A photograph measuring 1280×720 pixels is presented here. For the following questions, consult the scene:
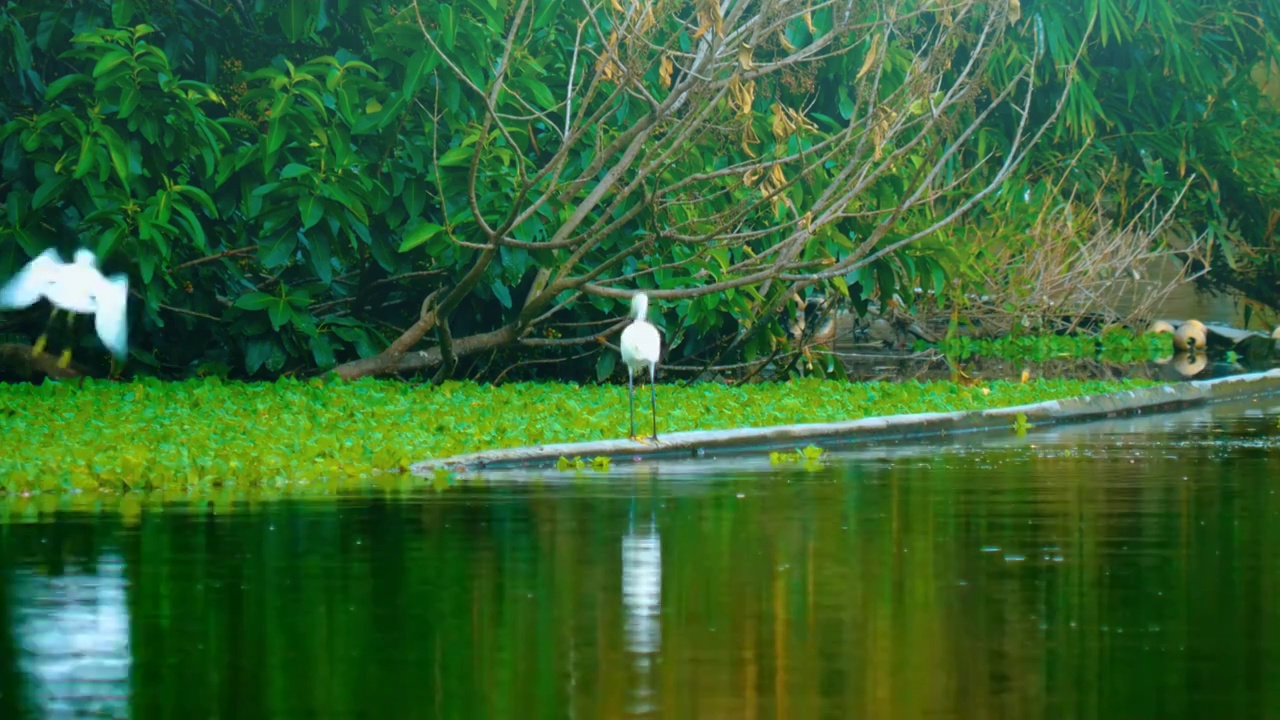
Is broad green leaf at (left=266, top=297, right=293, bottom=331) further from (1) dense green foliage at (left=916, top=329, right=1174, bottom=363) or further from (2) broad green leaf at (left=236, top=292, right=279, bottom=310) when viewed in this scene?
(1) dense green foliage at (left=916, top=329, right=1174, bottom=363)

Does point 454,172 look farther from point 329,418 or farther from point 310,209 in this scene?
point 329,418

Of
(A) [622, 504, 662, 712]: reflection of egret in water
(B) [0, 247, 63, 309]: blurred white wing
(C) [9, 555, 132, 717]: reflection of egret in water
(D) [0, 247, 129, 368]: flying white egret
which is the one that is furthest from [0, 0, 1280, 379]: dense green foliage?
(C) [9, 555, 132, 717]: reflection of egret in water

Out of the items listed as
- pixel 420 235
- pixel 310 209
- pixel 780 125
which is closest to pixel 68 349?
pixel 310 209

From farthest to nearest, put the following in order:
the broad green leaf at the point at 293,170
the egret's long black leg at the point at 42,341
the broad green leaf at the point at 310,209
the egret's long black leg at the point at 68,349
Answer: the egret's long black leg at the point at 42,341, the egret's long black leg at the point at 68,349, the broad green leaf at the point at 293,170, the broad green leaf at the point at 310,209

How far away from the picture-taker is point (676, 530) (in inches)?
456

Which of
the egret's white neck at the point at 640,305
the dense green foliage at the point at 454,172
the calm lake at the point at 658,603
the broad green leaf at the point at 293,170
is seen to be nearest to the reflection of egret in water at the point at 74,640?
the calm lake at the point at 658,603

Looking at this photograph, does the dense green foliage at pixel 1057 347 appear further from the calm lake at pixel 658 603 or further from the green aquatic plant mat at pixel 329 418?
the calm lake at pixel 658 603

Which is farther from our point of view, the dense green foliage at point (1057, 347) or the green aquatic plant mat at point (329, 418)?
the dense green foliage at point (1057, 347)

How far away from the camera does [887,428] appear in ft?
62.8

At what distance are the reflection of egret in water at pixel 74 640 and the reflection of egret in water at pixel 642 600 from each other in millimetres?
1616

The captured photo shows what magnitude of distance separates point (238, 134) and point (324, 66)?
1.52 metres

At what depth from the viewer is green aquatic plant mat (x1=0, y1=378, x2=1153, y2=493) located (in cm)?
1415

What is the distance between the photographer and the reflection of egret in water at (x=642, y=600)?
23.5 ft

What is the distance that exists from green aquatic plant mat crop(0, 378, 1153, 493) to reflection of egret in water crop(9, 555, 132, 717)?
13.3 feet
